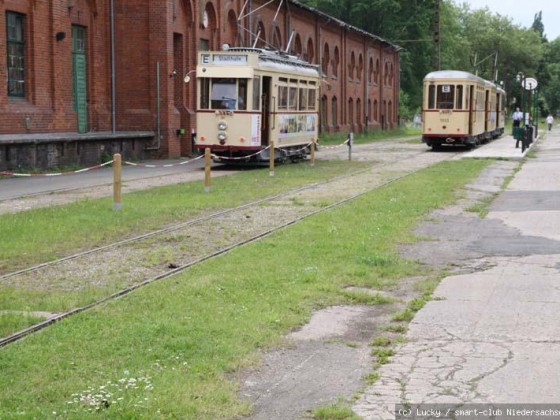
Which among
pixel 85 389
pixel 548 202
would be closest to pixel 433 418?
pixel 85 389

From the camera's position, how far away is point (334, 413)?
16.9 ft

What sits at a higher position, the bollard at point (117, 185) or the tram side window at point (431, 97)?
the tram side window at point (431, 97)

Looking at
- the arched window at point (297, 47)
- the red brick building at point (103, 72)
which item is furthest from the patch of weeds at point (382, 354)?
the arched window at point (297, 47)

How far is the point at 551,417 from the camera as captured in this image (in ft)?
16.5

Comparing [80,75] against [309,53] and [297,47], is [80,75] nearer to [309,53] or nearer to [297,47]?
[297,47]

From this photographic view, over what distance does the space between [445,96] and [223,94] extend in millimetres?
15298

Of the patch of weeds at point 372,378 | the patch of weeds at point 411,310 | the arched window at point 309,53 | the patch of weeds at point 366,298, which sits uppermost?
the arched window at point 309,53

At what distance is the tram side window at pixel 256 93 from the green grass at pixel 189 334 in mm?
14816

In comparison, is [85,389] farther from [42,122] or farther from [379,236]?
[42,122]

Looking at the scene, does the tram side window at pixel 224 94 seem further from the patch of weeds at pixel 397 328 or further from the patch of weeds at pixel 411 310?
the patch of weeds at pixel 397 328

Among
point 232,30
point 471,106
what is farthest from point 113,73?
point 471,106

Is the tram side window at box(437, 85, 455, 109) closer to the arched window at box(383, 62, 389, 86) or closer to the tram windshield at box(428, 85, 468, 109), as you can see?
the tram windshield at box(428, 85, 468, 109)

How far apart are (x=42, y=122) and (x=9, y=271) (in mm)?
18501

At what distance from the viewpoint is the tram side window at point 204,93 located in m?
26.8
